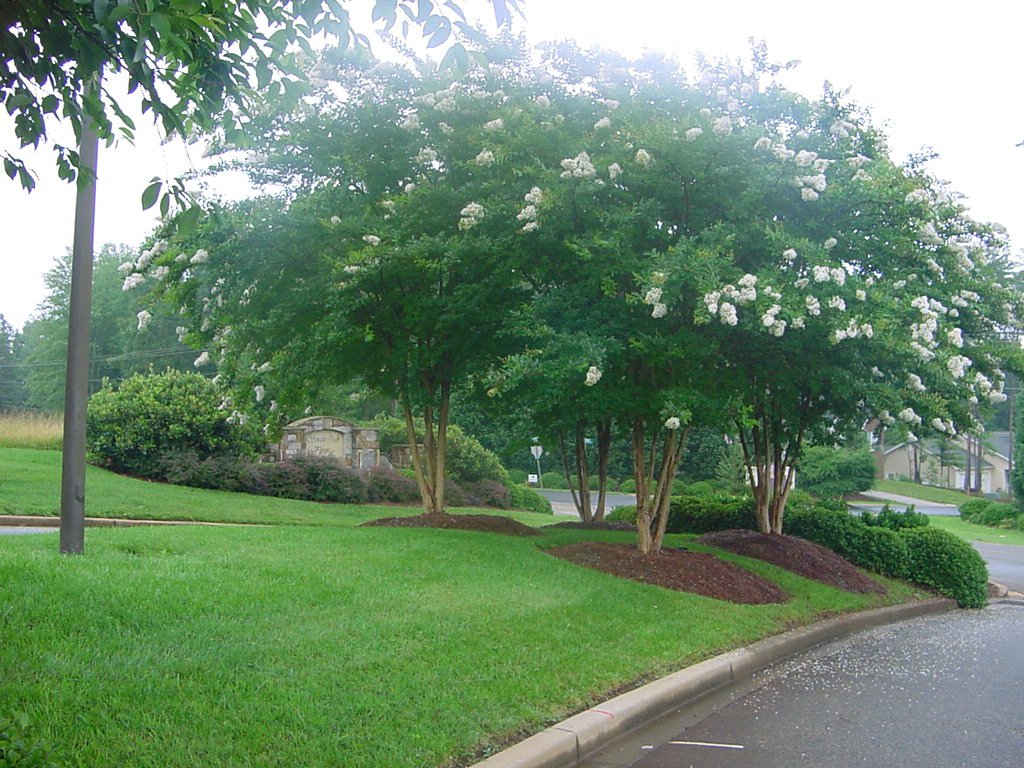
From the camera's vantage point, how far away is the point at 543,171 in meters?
11.0

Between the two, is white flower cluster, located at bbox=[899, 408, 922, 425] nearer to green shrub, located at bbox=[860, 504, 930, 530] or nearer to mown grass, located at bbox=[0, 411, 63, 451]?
green shrub, located at bbox=[860, 504, 930, 530]

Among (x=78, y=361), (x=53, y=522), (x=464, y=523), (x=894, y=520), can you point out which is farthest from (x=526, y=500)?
(x=78, y=361)

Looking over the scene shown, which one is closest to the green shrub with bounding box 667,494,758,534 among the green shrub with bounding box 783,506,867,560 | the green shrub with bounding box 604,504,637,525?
the green shrub with bounding box 783,506,867,560

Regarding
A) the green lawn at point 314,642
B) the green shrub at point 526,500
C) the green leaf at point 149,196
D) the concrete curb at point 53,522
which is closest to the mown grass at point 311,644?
the green lawn at point 314,642

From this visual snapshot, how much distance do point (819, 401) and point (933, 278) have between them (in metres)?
2.66

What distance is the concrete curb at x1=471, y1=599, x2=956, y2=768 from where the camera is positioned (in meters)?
5.46

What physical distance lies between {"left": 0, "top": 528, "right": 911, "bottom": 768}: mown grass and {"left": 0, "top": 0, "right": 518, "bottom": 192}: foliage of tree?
267cm

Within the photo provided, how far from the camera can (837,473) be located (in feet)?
161

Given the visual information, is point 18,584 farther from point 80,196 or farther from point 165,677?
point 80,196

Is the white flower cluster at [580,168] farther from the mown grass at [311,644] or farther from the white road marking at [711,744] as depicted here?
the white road marking at [711,744]

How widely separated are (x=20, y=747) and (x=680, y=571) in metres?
8.04

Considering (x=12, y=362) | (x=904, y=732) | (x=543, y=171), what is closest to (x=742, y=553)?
(x=543, y=171)

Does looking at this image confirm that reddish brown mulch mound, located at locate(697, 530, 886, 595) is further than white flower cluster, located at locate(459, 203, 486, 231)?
Yes

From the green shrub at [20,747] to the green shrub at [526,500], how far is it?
25057 millimetres
